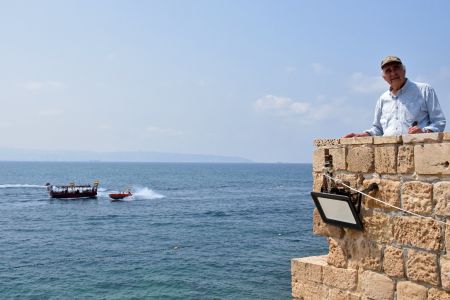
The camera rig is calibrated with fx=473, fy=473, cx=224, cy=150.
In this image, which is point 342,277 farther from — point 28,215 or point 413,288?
point 28,215

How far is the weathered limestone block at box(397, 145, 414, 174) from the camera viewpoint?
13.0 ft

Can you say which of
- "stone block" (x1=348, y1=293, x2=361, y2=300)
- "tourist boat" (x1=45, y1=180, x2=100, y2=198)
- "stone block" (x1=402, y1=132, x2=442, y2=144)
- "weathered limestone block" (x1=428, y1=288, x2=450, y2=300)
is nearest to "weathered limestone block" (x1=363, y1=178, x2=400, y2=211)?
"stone block" (x1=402, y1=132, x2=442, y2=144)

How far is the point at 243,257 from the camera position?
28094 mm

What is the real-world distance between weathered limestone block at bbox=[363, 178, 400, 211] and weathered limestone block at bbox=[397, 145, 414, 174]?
0.44 ft

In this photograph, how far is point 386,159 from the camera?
4.18 m

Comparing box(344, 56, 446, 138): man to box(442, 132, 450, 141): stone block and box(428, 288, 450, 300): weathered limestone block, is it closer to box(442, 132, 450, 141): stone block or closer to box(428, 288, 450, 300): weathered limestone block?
box(442, 132, 450, 141): stone block

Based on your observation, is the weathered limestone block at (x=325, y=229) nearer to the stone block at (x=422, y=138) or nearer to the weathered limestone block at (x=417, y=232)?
the weathered limestone block at (x=417, y=232)

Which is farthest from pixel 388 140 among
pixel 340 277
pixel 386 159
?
pixel 340 277

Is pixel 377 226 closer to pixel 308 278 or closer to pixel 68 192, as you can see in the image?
pixel 308 278

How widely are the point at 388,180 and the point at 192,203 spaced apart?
2207 inches

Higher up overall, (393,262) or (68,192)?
(393,262)

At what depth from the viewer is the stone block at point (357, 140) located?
4.33 meters

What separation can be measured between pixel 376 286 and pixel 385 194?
877 millimetres

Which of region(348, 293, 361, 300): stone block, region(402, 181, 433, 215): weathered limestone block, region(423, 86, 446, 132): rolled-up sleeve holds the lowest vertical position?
region(348, 293, 361, 300): stone block
